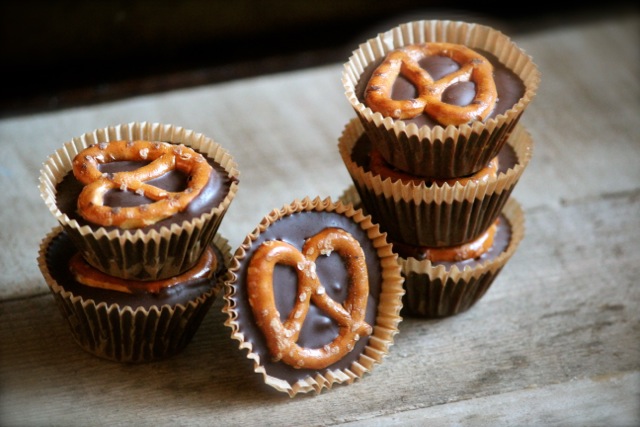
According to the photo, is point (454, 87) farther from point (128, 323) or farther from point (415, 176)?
point (128, 323)

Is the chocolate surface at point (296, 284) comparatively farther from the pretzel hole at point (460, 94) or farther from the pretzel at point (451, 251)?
the pretzel hole at point (460, 94)

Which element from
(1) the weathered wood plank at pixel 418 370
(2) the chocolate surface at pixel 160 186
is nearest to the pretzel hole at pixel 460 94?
(2) the chocolate surface at pixel 160 186

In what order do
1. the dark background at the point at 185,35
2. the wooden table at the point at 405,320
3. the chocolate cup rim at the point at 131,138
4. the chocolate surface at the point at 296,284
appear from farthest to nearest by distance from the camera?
the dark background at the point at 185,35, the wooden table at the point at 405,320, the chocolate surface at the point at 296,284, the chocolate cup rim at the point at 131,138

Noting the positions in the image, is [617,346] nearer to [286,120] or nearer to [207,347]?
[207,347]

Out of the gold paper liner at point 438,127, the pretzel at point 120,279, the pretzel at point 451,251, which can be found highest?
the gold paper liner at point 438,127

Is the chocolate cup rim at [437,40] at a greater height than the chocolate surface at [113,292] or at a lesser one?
greater

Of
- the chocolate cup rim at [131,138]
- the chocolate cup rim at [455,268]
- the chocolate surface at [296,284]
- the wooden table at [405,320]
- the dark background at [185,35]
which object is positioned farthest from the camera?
the dark background at [185,35]

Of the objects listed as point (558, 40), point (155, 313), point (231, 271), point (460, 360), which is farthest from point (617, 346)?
point (558, 40)
